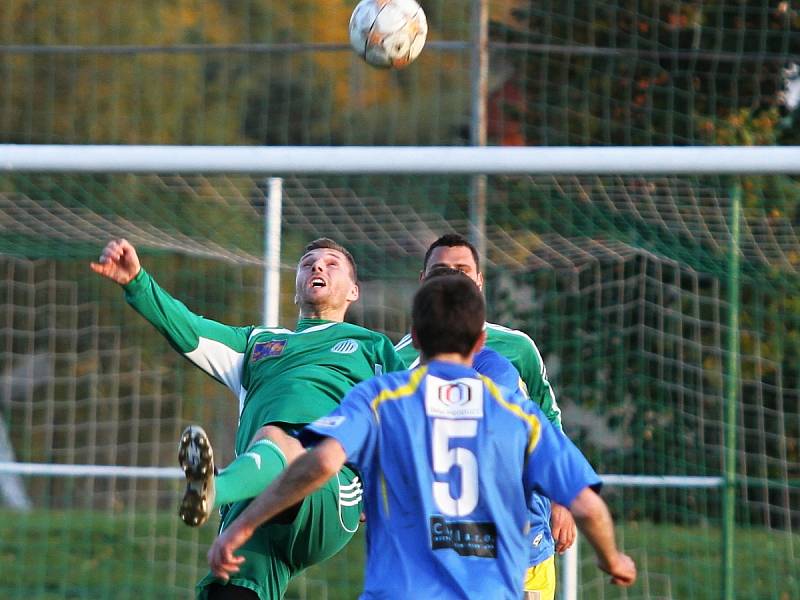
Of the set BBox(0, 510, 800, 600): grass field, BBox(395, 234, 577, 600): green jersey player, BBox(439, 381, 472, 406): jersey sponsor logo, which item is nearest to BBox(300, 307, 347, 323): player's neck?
BBox(395, 234, 577, 600): green jersey player

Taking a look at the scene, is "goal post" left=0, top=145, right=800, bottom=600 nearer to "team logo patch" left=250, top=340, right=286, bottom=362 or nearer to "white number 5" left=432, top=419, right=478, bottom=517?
"team logo patch" left=250, top=340, right=286, bottom=362

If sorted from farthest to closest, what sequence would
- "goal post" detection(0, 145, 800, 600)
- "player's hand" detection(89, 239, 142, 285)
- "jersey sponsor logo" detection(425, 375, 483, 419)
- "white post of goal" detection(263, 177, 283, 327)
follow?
"white post of goal" detection(263, 177, 283, 327) → "goal post" detection(0, 145, 800, 600) → "player's hand" detection(89, 239, 142, 285) → "jersey sponsor logo" detection(425, 375, 483, 419)

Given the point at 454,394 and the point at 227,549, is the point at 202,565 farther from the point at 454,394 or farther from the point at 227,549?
the point at 454,394

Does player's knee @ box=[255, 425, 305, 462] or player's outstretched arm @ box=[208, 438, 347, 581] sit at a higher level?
player's knee @ box=[255, 425, 305, 462]

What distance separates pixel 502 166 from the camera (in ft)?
20.3

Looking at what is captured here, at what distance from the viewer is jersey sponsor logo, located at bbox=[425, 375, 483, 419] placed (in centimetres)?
357

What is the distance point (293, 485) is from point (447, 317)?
60cm

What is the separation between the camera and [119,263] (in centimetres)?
483

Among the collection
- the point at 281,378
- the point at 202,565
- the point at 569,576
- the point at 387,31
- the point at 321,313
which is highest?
the point at 387,31

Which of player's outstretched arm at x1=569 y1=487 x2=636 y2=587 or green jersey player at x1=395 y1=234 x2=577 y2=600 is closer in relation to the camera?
player's outstretched arm at x1=569 y1=487 x2=636 y2=587

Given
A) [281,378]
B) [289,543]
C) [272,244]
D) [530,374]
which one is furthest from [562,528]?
[272,244]

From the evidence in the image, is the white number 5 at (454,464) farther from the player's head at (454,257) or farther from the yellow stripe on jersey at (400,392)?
the player's head at (454,257)

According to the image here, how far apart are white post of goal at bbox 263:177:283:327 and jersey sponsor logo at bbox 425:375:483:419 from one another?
3.07m

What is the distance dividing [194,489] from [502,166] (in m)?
2.71
